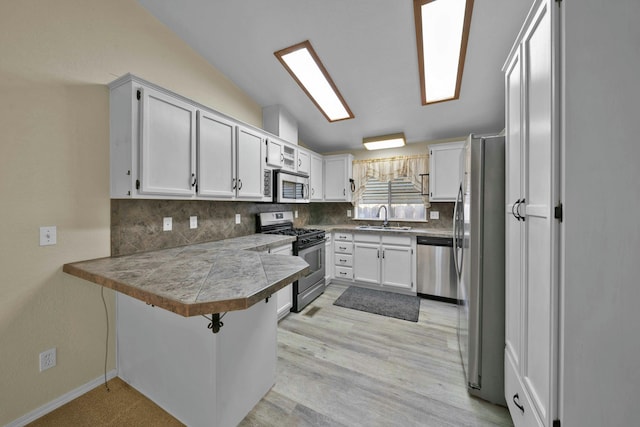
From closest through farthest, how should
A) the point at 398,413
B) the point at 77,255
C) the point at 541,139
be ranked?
the point at 541,139, the point at 398,413, the point at 77,255

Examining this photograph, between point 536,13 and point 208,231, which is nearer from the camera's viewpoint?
point 536,13

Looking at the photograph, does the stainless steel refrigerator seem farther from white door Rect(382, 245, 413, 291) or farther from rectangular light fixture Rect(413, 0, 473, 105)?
white door Rect(382, 245, 413, 291)

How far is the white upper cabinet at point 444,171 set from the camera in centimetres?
346

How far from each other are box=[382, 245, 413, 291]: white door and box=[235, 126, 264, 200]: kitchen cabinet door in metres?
2.06

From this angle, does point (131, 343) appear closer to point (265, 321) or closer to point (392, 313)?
point (265, 321)

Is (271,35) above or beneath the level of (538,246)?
above

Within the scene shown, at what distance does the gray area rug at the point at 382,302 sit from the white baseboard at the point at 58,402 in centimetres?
234

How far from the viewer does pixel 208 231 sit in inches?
103

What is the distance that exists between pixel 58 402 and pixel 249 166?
91.3 inches

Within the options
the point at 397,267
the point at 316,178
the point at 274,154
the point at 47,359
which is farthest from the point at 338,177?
the point at 47,359

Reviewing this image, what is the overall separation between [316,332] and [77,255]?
209 centimetres

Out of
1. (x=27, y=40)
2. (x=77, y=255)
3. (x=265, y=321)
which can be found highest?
(x=27, y=40)

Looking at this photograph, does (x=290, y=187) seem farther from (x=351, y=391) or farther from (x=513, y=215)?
(x=513, y=215)

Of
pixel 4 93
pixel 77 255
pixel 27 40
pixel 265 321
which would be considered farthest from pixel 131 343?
pixel 27 40
